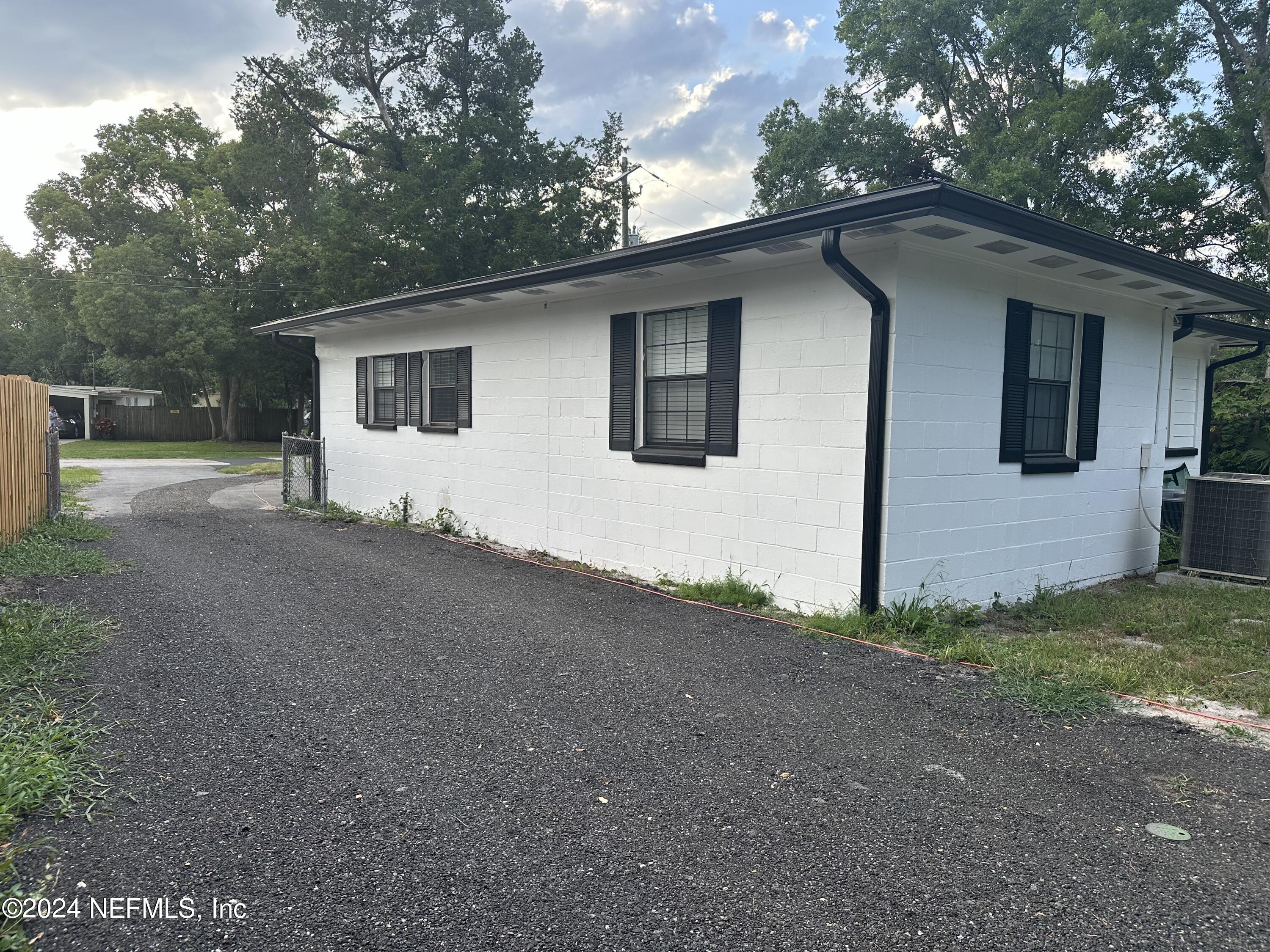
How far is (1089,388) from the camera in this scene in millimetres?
6805

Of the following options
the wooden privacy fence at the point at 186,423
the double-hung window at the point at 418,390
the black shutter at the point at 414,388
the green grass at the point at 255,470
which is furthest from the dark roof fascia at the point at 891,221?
the wooden privacy fence at the point at 186,423

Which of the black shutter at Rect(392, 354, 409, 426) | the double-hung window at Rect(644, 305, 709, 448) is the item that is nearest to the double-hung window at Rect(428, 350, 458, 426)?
the black shutter at Rect(392, 354, 409, 426)

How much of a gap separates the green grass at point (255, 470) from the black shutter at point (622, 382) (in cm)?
1384

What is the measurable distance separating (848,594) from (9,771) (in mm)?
4652

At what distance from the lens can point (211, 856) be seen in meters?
2.54

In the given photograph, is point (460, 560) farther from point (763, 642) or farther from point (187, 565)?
point (763, 642)

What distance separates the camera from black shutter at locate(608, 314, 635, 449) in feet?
23.6

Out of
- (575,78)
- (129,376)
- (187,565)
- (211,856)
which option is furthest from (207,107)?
(211,856)

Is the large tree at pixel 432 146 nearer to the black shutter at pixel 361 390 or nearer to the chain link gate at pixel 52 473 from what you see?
the black shutter at pixel 361 390

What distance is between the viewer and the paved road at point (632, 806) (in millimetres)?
2264

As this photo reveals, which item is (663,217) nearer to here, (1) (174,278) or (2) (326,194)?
(2) (326,194)

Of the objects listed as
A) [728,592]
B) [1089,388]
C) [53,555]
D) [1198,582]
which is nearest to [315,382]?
[53,555]

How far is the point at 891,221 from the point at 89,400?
38465 mm

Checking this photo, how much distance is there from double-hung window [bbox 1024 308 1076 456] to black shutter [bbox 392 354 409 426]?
7.44 meters
